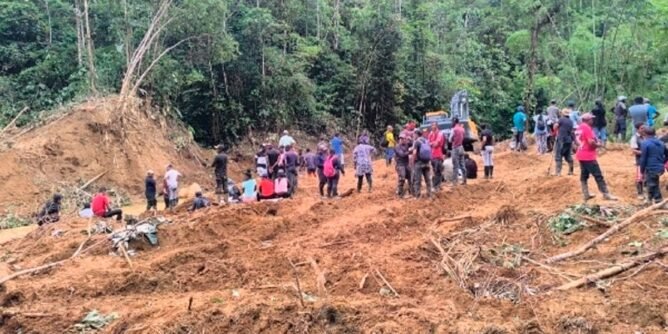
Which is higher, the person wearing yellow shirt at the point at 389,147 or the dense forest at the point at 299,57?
the dense forest at the point at 299,57

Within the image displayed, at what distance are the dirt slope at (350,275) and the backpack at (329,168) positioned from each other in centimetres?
164

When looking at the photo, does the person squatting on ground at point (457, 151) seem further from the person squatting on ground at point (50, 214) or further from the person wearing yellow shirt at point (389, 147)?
the person squatting on ground at point (50, 214)

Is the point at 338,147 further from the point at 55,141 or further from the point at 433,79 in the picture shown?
the point at 433,79

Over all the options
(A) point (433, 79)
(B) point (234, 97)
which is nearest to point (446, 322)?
(B) point (234, 97)

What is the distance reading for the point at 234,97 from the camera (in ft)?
99.8

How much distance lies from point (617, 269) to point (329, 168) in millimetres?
8906

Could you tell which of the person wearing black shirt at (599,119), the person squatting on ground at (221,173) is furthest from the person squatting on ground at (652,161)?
the person squatting on ground at (221,173)

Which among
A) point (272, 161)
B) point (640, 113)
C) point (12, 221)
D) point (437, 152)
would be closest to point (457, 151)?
point (437, 152)

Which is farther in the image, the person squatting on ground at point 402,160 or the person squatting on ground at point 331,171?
the person squatting on ground at point 331,171

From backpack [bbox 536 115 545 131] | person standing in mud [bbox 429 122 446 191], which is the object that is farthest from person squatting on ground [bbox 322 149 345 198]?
backpack [bbox 536 115 545 131]

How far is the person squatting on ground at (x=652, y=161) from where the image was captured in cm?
1099

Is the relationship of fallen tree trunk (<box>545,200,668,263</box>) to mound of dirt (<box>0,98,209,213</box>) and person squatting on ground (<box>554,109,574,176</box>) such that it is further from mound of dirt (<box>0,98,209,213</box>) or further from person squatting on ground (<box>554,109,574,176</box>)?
mound of dirt (<box>0,98,209,213</box>)

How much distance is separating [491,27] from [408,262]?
3678 centimetres

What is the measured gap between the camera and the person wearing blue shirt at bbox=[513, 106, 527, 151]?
22281 millimetres
